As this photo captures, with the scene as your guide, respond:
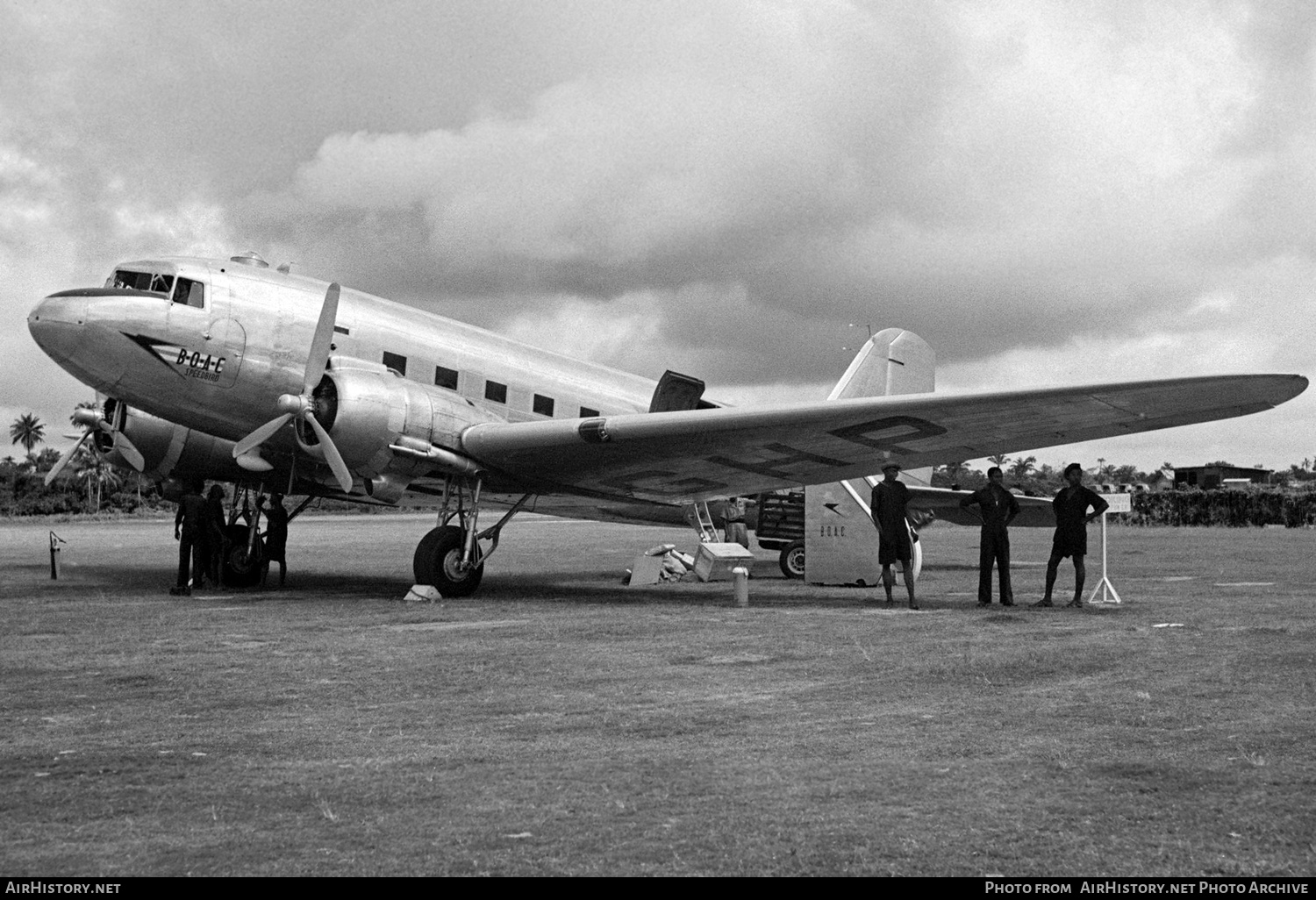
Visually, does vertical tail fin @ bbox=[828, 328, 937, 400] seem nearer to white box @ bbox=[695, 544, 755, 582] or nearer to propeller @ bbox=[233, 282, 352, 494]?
white box @ bbox=[695, 544, 755, 582]

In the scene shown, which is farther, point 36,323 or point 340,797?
point 36,323

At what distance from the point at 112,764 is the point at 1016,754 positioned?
420cm

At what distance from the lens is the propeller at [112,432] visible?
18047mm

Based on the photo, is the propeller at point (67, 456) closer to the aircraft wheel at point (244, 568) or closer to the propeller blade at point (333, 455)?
the aircraft wheel at point (244, 568)

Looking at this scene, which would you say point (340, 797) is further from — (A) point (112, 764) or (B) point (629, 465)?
(B) point (629, 465)

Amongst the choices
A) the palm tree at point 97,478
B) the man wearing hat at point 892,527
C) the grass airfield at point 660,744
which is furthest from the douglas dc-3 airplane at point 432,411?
the palm tree at point 97,478

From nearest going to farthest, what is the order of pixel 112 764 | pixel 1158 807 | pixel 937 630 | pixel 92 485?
1. pixel 1158 807
2. pixel 112 764
3. pixel 937 630
4. pixel 92 485

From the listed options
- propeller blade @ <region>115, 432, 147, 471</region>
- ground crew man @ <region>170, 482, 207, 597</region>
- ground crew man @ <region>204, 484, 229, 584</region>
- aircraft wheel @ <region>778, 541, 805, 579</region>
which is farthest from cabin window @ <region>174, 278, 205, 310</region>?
aircraft wheel @ <region>778, 541, 805, 579</region>

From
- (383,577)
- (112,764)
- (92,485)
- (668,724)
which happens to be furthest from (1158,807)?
(92,485)

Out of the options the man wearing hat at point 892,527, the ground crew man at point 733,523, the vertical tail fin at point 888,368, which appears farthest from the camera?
the ground crew man at point 733,523

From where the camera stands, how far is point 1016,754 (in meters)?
5.41

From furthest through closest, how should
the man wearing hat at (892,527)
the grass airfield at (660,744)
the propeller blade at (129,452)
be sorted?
1. the propeller blade at (129,452)
2. the man wearing hat at (892,527)
3. the grass airfield at (660,744)

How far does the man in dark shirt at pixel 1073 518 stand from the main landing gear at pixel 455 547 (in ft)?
22.4

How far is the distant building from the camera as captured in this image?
91.3m
